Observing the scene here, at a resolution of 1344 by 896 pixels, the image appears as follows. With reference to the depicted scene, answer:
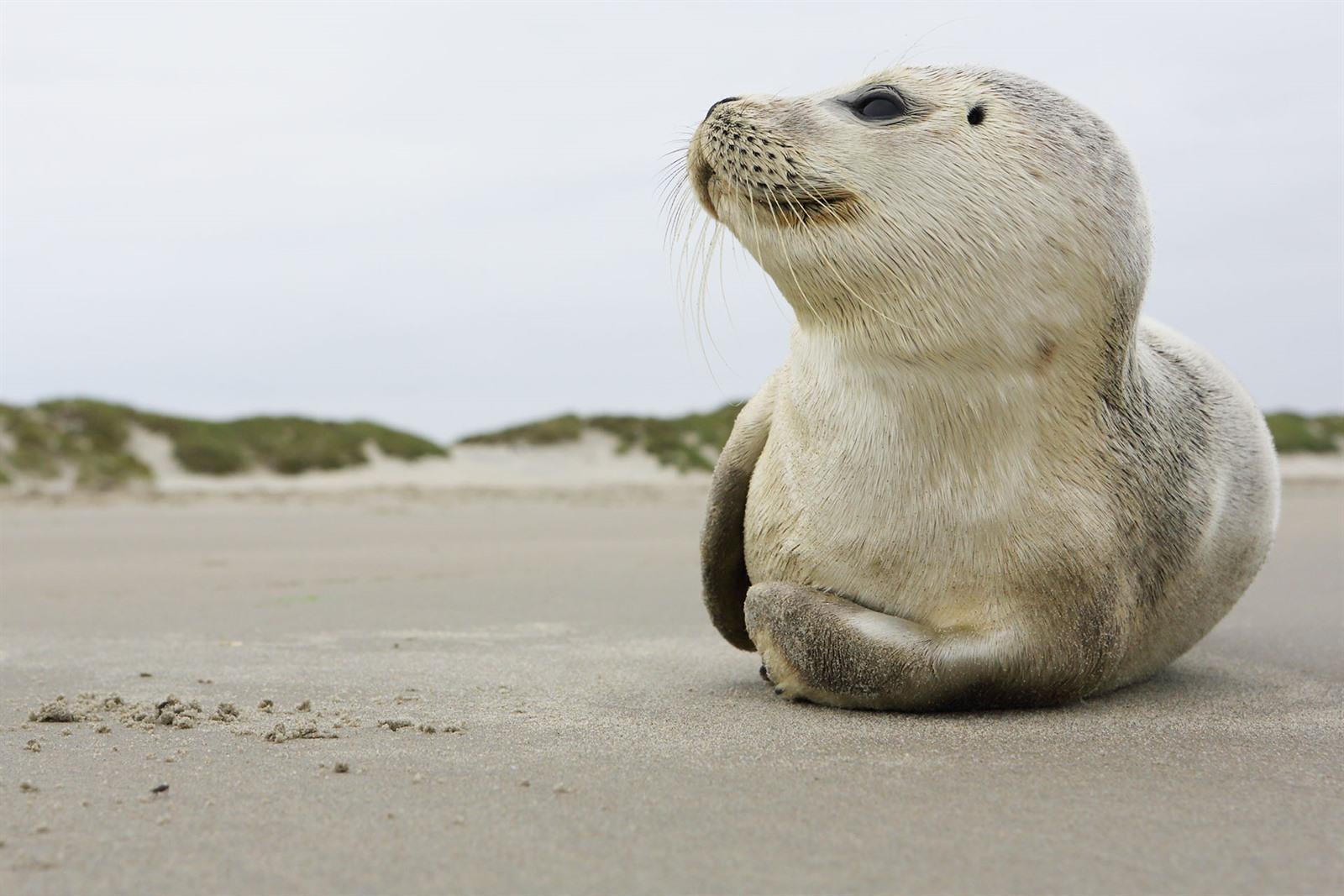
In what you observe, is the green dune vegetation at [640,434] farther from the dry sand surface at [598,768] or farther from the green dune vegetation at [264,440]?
the dry sand surface at [598,768]

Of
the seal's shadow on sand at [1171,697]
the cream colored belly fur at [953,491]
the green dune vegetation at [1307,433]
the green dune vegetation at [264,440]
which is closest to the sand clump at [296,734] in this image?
the seal's shadow on sand at [1171,697]

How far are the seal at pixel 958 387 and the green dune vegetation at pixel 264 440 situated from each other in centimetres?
1715

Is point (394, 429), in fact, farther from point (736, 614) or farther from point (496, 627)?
point (736, 614)

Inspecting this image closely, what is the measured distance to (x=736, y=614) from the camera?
4.73 m

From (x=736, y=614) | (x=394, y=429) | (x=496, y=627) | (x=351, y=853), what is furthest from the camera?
(x=394, y=429)

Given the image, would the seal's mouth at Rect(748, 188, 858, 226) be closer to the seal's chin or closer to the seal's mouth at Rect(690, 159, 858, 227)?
the seal's mouth at Rect(690, 159, 858, 227)

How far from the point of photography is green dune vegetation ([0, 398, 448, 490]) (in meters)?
21.1

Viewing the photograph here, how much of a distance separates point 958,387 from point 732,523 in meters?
1.28

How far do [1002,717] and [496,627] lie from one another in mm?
2971

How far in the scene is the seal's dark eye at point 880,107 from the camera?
3.71m

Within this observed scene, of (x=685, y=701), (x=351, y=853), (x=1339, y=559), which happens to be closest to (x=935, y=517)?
(x=685, y=701)

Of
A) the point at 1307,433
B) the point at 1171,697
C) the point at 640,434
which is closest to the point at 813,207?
the point at 1171,697

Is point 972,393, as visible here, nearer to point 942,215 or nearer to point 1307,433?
point 942,215

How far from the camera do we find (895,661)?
12.0 ft
